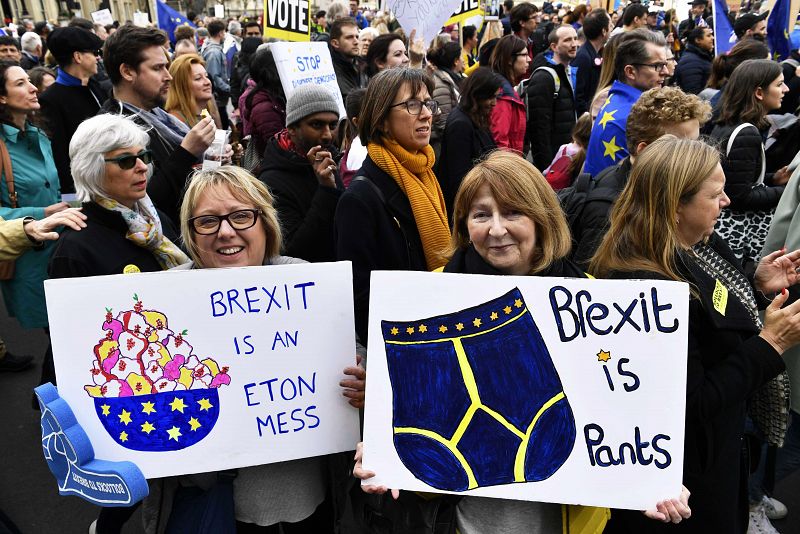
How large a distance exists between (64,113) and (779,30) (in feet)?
24.9

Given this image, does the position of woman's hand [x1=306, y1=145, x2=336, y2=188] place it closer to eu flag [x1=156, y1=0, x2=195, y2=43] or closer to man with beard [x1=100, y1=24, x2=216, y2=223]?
man with beard [x1=100, y1=24, x2=216, y2=223]

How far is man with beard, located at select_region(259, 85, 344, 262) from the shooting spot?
2840 mm

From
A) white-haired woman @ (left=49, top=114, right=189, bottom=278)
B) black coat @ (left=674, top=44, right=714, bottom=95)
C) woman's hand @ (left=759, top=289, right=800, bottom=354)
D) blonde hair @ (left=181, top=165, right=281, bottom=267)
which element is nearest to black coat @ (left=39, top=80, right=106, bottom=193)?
white-haired woman @ (left=49, top=114, right=189, bottom=278)

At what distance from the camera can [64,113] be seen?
181 inches

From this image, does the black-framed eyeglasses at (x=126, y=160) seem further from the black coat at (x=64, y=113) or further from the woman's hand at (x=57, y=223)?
the black coat at (x=64, y=113)

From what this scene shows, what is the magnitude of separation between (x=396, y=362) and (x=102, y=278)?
0.82 meters

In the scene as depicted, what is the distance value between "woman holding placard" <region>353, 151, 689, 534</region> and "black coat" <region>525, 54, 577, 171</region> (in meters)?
3.95

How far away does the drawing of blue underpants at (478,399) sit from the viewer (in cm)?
161

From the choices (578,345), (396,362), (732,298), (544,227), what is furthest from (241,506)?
(732,298)

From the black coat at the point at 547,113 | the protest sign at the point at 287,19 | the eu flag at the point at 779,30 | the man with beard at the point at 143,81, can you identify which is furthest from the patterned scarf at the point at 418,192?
the eu flag at the point at 779,30

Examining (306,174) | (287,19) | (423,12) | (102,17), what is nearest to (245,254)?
(306,174)

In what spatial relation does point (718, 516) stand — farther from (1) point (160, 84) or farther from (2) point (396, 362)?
(1) point (160, 84)

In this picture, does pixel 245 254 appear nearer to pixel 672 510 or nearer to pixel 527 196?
pixel 527 196

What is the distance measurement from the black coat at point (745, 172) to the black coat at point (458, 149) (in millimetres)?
1411
